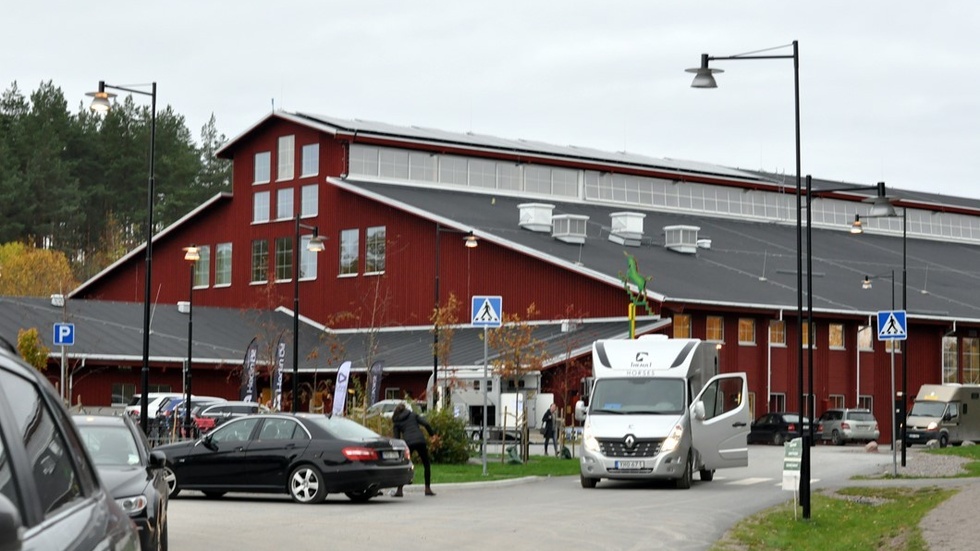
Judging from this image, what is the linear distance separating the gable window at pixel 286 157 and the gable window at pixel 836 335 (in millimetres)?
24697

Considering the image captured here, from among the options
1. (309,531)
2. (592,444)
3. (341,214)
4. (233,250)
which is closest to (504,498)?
(592,444)

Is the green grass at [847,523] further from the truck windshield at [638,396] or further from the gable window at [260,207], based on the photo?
the gable window at [260,207]

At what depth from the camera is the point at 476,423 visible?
5919cm

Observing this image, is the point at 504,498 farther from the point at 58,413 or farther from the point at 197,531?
the point at 58,413

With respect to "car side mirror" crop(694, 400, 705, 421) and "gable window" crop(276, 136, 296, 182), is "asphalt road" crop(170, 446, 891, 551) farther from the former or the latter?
"gable window" crop(276, 136, 296, 182)

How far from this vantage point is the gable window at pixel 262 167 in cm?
7456

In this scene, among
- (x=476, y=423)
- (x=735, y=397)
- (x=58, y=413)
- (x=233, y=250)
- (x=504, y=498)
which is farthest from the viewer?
(x=233, y=250)

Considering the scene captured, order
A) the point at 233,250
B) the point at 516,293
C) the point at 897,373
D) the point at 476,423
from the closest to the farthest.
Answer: the point at 476,423
the point at 516,293
the point at 897,373
the point at 233,250

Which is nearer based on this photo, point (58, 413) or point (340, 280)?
point (58, 413)

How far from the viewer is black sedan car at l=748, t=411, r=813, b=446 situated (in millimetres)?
61219

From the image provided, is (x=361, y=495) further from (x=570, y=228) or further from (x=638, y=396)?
(x=570, y=228)

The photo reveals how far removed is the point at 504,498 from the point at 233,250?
1975 inches

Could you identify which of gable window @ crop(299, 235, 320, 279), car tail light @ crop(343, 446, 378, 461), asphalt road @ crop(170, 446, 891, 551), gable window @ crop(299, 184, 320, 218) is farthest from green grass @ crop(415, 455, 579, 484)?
gable window @ crop(299, 235, 320, 279)

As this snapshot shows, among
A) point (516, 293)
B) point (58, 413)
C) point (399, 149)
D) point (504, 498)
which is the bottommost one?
point (504, 498)
